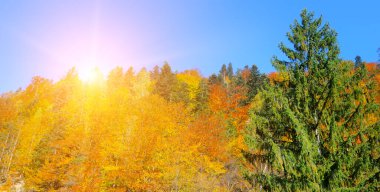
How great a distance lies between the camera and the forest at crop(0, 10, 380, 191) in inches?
422

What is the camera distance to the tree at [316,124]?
34.0 feet

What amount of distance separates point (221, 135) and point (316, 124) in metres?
22.5

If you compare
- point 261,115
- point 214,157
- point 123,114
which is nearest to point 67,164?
point 123,114

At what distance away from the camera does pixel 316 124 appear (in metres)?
11.7

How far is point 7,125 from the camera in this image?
50.4 m

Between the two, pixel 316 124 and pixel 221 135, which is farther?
pixel 221 135

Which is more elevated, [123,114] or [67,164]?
[123,114]

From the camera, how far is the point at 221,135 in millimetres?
33875

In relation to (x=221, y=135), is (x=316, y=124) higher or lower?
lower

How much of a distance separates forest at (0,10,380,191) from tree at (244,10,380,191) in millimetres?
43

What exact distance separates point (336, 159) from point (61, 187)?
96.6 feet

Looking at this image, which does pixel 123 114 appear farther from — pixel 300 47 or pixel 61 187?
pixel 300 47

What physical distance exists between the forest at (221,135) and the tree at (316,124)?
43 mm

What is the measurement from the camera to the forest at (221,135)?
10.7 metres
